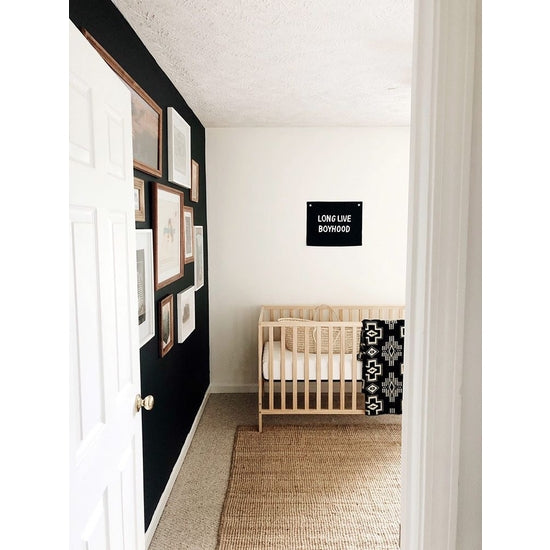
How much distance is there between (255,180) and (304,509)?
9.34 ft

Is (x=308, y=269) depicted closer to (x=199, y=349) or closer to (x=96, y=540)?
(x=199, y=349)

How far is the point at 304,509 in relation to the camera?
269 centimetres

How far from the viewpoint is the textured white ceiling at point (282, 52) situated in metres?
1.95

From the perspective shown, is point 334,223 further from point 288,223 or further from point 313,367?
point 313,367

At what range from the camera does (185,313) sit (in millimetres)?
3285

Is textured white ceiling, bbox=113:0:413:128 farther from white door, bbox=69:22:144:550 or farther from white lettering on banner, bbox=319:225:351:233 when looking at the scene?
white lettering on banner, bbox=319:225:351:233

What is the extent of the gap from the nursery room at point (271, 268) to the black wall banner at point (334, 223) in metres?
0.02

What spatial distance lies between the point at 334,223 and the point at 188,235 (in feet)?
5.17

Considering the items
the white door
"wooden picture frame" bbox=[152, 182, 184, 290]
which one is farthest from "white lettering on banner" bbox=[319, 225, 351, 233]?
the white door

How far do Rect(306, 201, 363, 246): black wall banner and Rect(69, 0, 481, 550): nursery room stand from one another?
21mm

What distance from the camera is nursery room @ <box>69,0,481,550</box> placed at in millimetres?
851

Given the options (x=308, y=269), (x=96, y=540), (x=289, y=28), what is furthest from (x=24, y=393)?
(x=308, y=269)

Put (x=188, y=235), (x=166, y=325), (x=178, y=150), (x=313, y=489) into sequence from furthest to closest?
(x=188, y=235) < (x=178, y=150) < (x=313, y=489) < (x=166, y=325)

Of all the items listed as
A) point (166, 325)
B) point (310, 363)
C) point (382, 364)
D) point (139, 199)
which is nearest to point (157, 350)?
point (166, 325)
